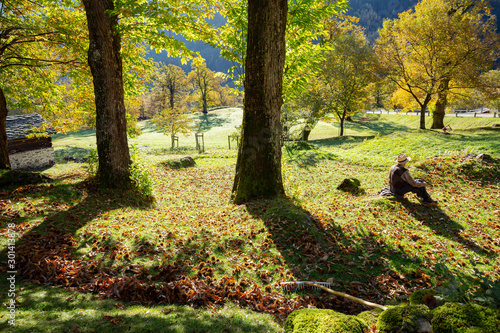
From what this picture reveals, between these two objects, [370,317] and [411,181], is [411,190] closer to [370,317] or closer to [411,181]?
[411,181]

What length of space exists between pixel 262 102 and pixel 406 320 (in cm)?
536

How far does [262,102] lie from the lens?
647cm

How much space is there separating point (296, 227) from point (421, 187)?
4299 millimetres

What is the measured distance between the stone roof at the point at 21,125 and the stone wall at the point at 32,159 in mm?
1470

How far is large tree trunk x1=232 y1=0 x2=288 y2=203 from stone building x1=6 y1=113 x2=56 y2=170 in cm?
1756

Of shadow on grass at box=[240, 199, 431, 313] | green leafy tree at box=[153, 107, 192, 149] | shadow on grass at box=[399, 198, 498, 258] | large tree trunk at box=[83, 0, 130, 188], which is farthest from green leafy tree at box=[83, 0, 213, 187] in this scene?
green leafy tree at box=[153, 107, 192, 149]

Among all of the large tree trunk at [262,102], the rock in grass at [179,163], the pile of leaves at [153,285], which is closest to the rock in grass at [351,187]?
the large tree trunk at [262,102]

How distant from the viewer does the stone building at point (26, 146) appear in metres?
18.0

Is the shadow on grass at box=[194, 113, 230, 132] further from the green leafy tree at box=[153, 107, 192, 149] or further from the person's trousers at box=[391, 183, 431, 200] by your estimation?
the person's trousers at box=[391, 183, 431, 200]

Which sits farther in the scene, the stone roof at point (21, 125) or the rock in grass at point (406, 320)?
the stone roof at point (21, 125)

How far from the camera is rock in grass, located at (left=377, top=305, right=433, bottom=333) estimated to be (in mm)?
2150

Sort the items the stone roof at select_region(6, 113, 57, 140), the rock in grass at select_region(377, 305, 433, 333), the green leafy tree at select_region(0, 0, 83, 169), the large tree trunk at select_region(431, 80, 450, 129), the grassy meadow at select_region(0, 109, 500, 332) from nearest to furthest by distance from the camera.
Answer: the rock in grass at select_region(377, 305, 433, 333)
the grassy meadow at select_region(0, 109, 500, 332)
the green leafy tree at select_region(0, 0, 83, 169)
the stone roof at select_region(6, 113, 57, 140)
the large tree trunk at select_region(431, 80, 450, 129)

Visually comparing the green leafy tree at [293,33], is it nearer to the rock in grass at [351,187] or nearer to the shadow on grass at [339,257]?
the rock in grass at [351,187]

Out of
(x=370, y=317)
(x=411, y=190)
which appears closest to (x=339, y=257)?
(x=370, y=317)
